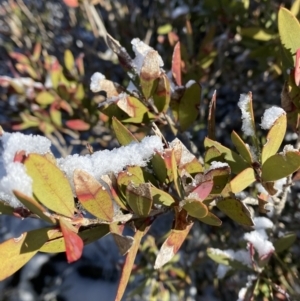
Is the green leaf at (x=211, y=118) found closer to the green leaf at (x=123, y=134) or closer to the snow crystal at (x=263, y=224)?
the green leaf at (x=123, y=134)

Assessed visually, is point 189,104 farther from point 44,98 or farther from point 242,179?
point 44,98

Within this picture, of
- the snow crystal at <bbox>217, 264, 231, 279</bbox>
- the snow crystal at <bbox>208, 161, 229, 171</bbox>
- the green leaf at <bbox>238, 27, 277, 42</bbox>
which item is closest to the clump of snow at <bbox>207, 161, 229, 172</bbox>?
the snow crystal at <bbox>208, 161, 229, 171</bbox>

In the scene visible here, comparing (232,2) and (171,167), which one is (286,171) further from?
(232,2)

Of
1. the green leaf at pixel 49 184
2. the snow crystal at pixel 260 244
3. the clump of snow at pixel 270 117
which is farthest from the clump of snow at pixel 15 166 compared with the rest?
the snow crystal at pixel 260 244

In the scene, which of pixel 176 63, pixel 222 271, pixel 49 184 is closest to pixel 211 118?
pixel 176 63

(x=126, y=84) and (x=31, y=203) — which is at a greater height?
(x=31, y=203)

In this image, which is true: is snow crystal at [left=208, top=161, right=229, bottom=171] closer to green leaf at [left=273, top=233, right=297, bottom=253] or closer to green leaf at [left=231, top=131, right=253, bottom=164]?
green leaf at [left=231, top=131, right=253, bottom=164]
